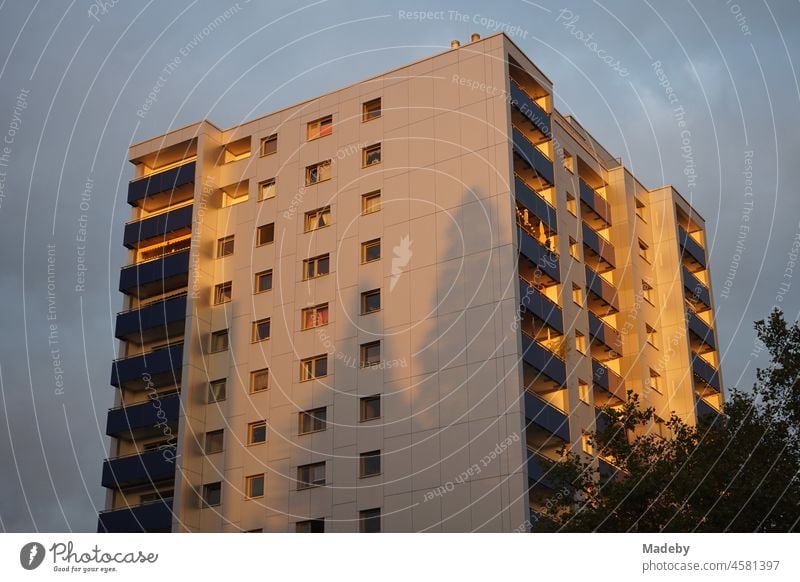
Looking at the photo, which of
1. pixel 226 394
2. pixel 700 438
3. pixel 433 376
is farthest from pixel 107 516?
pixel 700 438

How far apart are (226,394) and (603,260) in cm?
2419

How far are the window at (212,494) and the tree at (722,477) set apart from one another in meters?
23.0

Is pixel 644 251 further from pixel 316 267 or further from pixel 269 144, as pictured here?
pixel 269 144

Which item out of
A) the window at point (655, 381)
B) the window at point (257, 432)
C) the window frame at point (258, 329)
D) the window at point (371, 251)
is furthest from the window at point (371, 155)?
the window at point (655, 381)

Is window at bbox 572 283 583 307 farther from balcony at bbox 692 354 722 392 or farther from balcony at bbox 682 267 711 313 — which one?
balcony at bbox 682 267 711 313

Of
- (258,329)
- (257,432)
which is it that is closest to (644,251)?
(258,329)

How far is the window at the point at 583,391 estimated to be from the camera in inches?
2628

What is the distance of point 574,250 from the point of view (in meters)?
71.2

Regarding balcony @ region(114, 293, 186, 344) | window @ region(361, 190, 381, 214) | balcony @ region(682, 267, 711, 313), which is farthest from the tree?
balcony @ region(682, 267, 711, 313)

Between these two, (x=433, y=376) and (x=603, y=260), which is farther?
(x=603, y=260)

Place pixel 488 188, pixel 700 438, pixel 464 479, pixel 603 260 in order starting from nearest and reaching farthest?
pixel 700 438, pixel 464 479, pixel 488 188, pixel 603 260

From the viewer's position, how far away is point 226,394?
6950 cm
